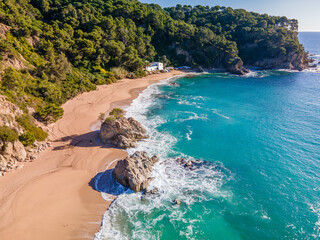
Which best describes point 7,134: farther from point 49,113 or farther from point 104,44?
point 104,44

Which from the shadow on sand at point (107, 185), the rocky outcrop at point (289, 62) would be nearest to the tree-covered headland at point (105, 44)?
the rocky outcrop at point (289, 62)

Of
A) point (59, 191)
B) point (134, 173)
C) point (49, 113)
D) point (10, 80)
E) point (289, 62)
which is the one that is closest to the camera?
point (59, 191)

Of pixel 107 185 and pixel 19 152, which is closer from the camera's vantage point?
pixel 107 185

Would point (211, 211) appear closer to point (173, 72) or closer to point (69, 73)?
point (69, 73)

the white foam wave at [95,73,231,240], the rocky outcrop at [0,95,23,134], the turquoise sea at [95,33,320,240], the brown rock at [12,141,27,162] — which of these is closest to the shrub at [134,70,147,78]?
the turquoise sea at [95,33,320,240]

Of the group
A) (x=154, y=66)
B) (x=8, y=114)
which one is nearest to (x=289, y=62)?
(x=154, y=66)

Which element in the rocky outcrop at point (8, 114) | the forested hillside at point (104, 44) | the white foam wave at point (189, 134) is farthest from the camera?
the forested hillside at point (104, 44)

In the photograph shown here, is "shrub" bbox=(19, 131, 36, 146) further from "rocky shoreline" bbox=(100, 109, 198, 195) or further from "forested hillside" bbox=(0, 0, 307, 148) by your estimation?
"rocky shoreline" bbox=(100, 109, 198, 195)

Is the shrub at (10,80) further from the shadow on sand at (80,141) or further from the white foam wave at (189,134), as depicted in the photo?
the white foam wave at (189,134)
